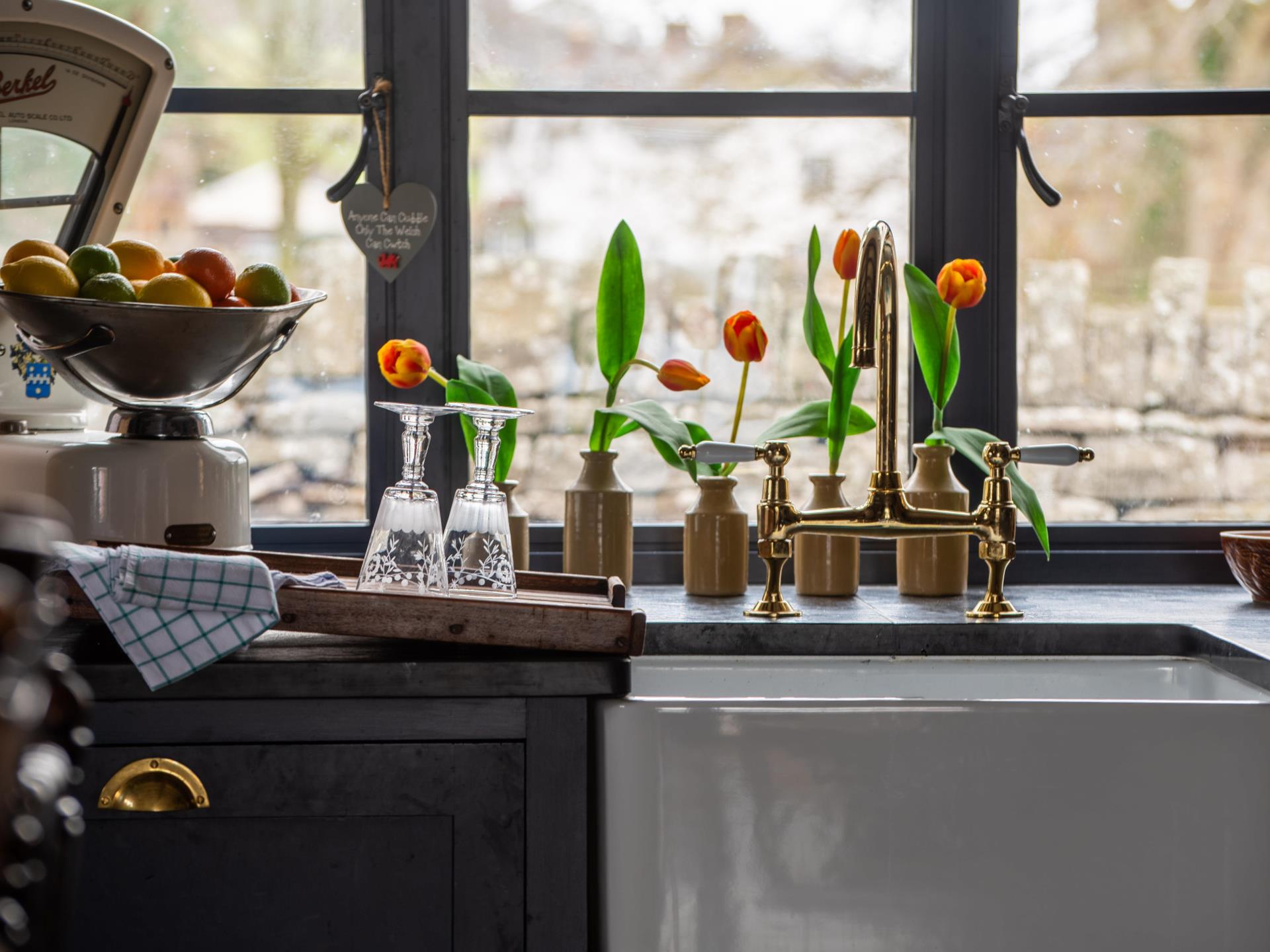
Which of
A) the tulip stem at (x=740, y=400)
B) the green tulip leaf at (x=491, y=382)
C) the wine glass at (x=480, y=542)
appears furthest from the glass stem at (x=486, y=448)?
the tulip stem at (x=740, y=400)

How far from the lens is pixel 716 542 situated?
1.57 metres

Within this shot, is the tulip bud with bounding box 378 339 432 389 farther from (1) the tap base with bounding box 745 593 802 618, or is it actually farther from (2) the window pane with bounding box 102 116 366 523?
(1) the tap base with bounding box 745 593 802 618

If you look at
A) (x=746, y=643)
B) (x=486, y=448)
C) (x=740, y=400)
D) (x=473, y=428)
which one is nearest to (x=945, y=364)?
(x=740, y=400)

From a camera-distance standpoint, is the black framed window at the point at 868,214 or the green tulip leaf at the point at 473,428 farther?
the black framed window at the point at 868,214

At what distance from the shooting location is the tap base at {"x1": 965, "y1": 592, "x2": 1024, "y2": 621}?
1.42 metres

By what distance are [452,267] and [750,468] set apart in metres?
0.49

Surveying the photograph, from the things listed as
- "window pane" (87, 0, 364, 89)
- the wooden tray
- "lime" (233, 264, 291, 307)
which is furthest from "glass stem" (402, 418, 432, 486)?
"window pane" (87, 0, 364, 89)

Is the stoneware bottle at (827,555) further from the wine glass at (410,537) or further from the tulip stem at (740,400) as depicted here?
the wine glass at (410,537)

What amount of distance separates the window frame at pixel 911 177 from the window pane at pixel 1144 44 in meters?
0.03

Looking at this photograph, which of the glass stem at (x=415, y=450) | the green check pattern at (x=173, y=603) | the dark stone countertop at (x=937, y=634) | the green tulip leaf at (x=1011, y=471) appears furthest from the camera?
the green tulip leaf at (x=1011, y=471)

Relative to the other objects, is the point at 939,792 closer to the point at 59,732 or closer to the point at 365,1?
the point at 59,732

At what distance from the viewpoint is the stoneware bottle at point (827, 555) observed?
1.58 meters

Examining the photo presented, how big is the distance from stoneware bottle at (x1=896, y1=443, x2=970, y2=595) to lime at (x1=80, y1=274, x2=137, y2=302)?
0.94 metres

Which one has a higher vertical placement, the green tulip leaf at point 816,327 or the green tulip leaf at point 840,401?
the green tulip leaf at point 816,327
